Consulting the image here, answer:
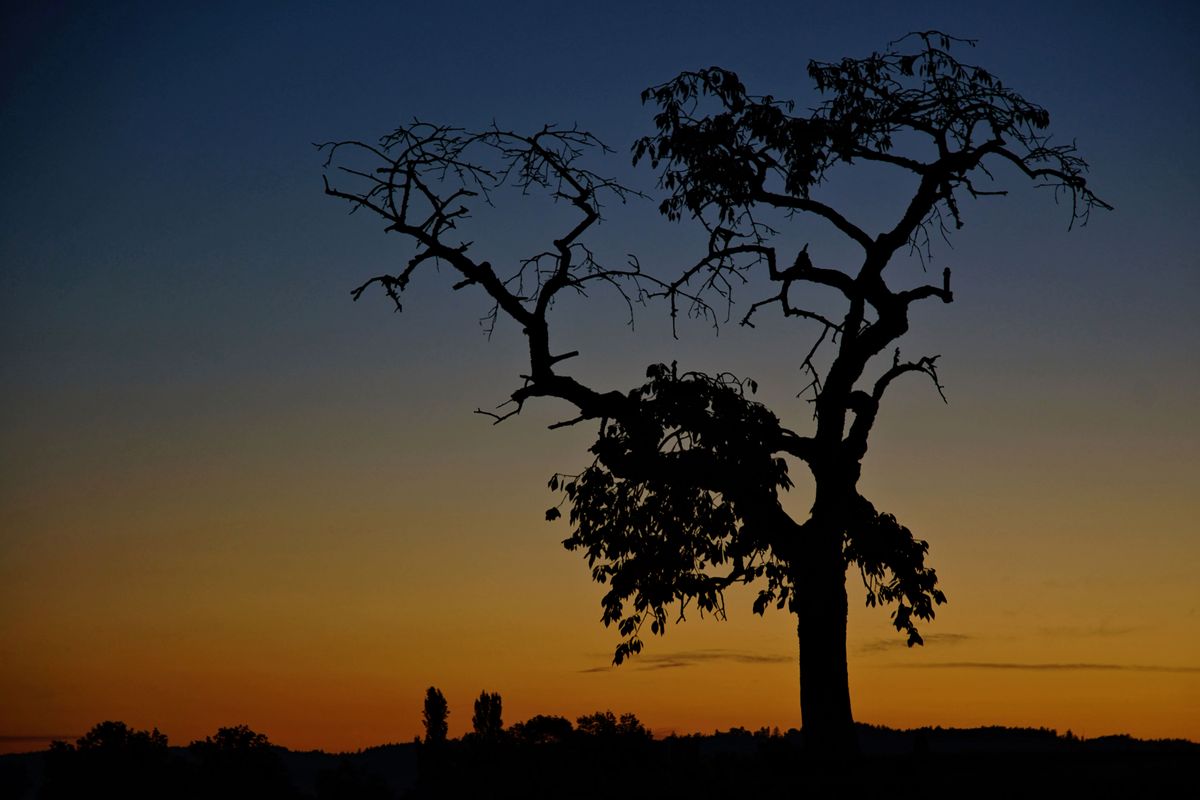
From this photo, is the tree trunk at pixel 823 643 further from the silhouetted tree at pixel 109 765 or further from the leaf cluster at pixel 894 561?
the silhouetted tree at pixel 109 765

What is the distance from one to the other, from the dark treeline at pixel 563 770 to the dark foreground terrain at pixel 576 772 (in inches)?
0.8

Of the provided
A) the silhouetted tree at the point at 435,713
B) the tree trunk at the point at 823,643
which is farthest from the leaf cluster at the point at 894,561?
the silhouetted tree at the point at 435,713

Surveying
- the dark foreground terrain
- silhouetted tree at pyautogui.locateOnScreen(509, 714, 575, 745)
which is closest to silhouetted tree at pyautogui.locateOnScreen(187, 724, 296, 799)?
the dark foreground terrain

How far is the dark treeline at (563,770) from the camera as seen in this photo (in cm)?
1606

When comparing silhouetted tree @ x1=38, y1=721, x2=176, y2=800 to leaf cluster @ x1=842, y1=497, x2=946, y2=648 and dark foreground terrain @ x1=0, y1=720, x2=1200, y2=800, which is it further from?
leaf cluster @ x1=842, y1=497, x2=946, y2=648

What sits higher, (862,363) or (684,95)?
(684,95)

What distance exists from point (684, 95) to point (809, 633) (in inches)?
424

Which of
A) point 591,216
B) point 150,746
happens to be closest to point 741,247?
point 591,216

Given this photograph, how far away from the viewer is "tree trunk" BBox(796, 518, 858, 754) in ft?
71.5

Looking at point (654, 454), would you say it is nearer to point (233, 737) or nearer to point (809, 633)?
point (809, 633)

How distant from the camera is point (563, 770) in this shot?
1653 cm

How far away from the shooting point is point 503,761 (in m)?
16.4

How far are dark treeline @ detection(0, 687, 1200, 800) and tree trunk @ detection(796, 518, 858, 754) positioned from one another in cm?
66

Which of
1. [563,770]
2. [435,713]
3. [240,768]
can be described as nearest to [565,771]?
[563,770]
